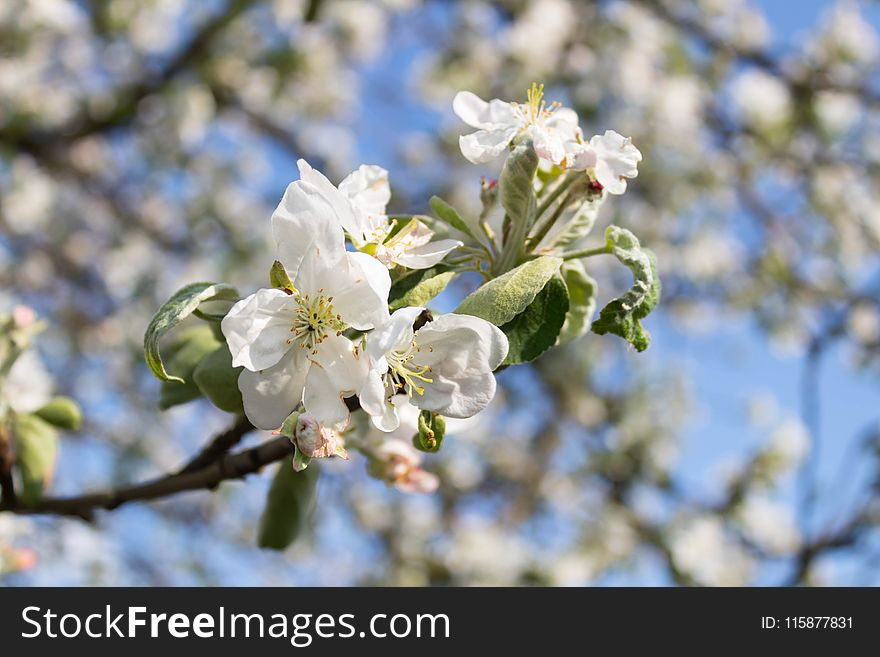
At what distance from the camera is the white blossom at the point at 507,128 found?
898 mm

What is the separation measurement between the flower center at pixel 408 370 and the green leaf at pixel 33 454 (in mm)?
543

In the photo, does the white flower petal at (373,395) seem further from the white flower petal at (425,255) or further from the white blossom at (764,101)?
the white blossom at (764,101)

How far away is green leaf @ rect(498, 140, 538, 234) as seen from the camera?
90cm

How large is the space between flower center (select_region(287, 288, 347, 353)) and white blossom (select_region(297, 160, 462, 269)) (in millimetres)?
76

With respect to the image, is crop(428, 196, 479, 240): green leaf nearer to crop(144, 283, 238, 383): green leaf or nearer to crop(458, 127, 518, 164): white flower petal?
crop(458, 127, 518, 164): white flower petal

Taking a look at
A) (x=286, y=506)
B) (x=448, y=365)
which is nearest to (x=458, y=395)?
(x=448, y=365)

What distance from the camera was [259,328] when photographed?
0.80 m

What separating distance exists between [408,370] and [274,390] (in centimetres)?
13

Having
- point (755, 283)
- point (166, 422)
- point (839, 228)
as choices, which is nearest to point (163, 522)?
point (166, 422)

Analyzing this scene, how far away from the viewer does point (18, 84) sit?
4.65 m

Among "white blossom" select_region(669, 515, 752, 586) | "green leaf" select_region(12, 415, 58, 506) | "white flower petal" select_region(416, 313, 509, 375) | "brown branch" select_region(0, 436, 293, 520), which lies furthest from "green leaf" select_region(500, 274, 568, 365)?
"white blossom" select_region(669, 515, 752, 586)

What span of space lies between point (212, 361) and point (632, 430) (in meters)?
4.02

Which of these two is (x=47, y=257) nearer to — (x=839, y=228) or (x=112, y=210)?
(x=112, y=210)

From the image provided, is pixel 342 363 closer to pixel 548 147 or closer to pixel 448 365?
pixel 448 365
